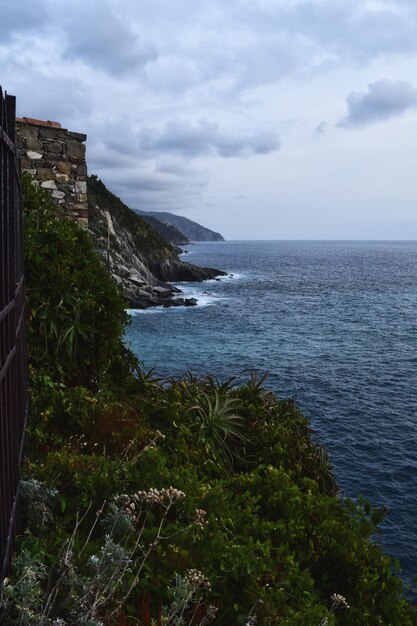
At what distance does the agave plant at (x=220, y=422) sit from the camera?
7.49 m

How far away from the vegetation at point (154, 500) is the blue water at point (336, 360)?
137cm

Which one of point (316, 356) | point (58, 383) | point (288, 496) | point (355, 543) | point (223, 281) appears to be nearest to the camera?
point (355, 543)

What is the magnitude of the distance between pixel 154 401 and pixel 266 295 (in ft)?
176

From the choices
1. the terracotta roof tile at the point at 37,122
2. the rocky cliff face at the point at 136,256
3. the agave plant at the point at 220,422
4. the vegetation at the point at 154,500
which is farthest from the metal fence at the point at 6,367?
the rocky cliff face at the point at 136,256

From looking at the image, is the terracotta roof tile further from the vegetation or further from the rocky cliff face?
the rocky cliff face

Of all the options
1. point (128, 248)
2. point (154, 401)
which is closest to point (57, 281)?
point (154, 401)

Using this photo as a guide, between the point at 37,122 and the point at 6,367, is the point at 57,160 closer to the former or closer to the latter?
the point at 37,122

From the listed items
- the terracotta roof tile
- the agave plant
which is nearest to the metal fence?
the agave plant

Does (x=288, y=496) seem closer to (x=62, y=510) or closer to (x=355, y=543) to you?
(x=355, y=543)

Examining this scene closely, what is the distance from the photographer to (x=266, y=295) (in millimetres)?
60781

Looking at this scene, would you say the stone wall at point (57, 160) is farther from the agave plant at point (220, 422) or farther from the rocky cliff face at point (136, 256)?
the rocky cliff face at point (136, 256)

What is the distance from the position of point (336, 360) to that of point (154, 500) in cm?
2949

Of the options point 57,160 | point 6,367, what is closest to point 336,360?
point 57,160

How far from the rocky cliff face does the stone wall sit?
33.4 metres
